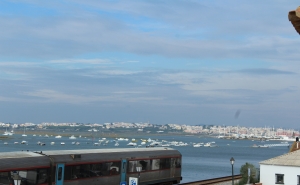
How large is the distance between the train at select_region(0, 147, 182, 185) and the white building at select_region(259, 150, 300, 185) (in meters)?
6.73

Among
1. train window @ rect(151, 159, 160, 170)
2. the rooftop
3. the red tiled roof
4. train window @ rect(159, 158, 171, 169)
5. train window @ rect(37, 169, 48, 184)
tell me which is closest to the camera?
the red tiled roof

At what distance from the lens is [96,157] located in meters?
24.6

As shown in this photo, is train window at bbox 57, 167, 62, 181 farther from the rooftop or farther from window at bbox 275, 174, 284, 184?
window at bbox 275, 174, 284, 184

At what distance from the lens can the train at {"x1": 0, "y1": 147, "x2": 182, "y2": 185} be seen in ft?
65.3

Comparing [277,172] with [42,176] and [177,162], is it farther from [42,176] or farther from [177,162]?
[42,176]

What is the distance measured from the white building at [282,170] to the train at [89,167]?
673cm

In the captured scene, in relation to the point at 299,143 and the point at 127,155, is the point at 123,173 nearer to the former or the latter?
the point at 127,155

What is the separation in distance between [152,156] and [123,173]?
3.44 meters

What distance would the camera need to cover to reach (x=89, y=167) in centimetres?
2394

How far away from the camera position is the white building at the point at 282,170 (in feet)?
84.1

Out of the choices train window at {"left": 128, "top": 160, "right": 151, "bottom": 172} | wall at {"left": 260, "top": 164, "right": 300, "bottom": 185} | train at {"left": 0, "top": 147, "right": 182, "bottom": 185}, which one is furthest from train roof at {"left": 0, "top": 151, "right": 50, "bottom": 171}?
wall at {"left": 260, "top": 164, "right": 300, "bottom": 185}

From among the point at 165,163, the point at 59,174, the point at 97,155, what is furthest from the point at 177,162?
the point at 59,174

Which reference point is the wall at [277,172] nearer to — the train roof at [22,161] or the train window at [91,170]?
the train window at [91,170]

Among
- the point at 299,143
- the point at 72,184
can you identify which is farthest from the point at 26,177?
the point at 299,143
